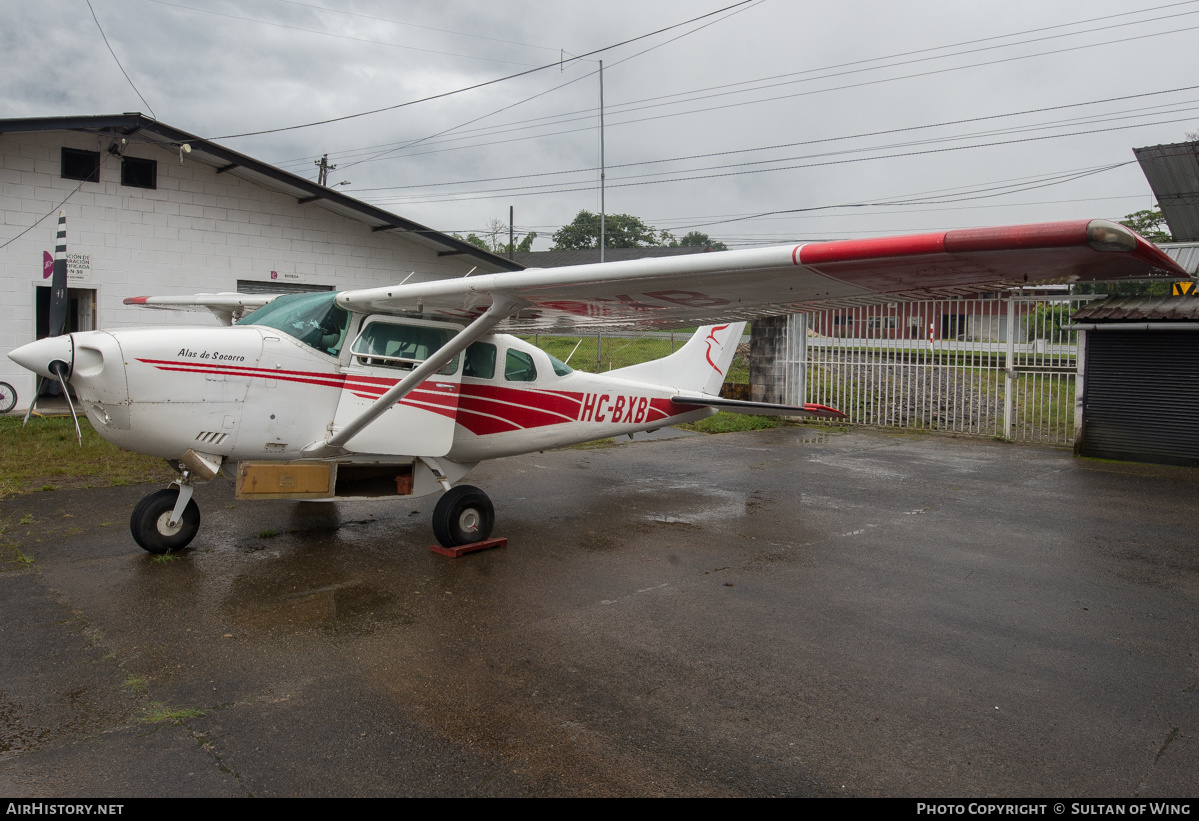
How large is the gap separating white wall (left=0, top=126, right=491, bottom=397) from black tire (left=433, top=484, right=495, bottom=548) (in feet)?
30.6

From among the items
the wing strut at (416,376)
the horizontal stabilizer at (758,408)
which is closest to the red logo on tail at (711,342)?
the horizontal stabilizer at (758,408)

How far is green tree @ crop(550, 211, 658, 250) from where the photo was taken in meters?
63.8

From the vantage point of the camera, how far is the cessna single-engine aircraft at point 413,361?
4.67 meters

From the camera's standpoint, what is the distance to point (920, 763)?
3283 mm

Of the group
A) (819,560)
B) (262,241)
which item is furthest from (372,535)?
(262,241)

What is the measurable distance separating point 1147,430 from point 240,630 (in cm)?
1326

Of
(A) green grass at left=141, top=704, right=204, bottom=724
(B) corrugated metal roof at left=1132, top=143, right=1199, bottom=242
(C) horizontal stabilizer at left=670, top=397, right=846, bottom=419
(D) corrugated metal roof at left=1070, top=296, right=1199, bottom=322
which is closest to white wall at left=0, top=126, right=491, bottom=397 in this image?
(C) horizontal stabilizer at left=670, top=397, right=846, bottom=419

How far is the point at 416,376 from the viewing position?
6.27 metres

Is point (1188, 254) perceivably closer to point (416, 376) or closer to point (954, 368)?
point (954, 368)

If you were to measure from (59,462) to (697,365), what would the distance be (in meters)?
8.48

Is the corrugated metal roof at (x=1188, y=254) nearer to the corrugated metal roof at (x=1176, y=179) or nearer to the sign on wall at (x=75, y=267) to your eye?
the corrugated metal roof at (x=1176, y=179)

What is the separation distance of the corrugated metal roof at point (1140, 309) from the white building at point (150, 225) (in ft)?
38.5
